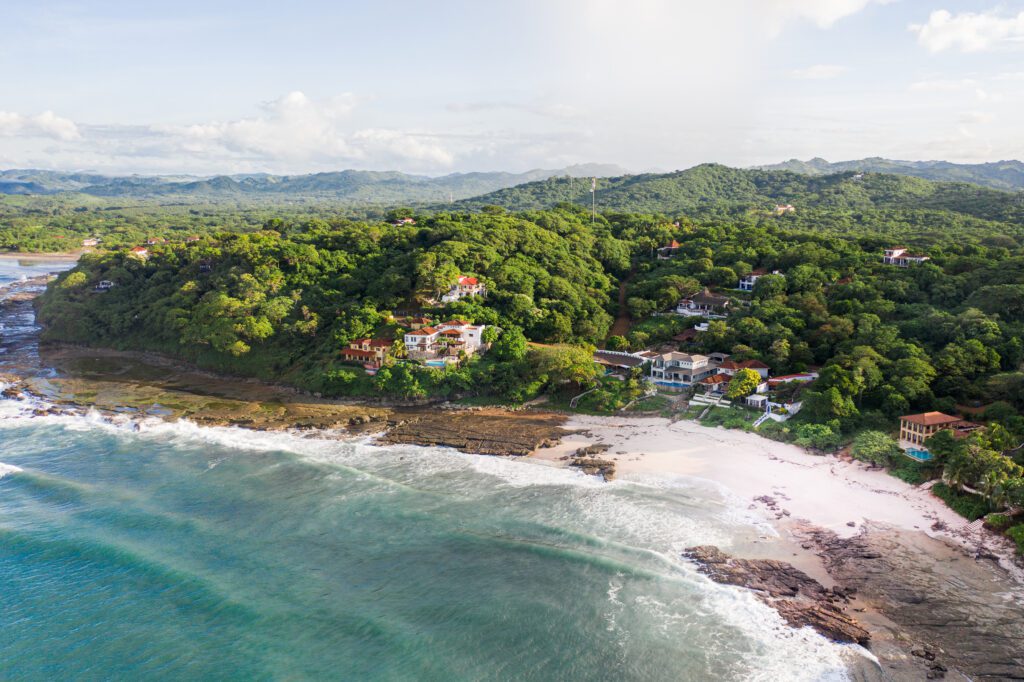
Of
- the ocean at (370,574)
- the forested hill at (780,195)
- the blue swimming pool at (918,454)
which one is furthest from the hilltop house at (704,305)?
the forested hill at (780,195)

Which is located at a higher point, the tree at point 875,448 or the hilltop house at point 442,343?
the hilltop house at point 442,343

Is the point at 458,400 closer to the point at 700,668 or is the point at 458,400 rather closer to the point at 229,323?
the point at 229,323

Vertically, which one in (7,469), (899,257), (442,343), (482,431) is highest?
(899,257)

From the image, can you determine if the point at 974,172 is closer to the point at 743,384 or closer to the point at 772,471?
the point at 743,384

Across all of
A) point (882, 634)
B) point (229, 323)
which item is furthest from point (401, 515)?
point (229, 323)

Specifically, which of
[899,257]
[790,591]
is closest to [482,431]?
[790,591]

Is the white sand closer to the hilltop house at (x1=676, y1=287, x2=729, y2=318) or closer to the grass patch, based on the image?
the grass patch

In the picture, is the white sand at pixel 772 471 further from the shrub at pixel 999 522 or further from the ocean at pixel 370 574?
the ocean at pixel 370 574
